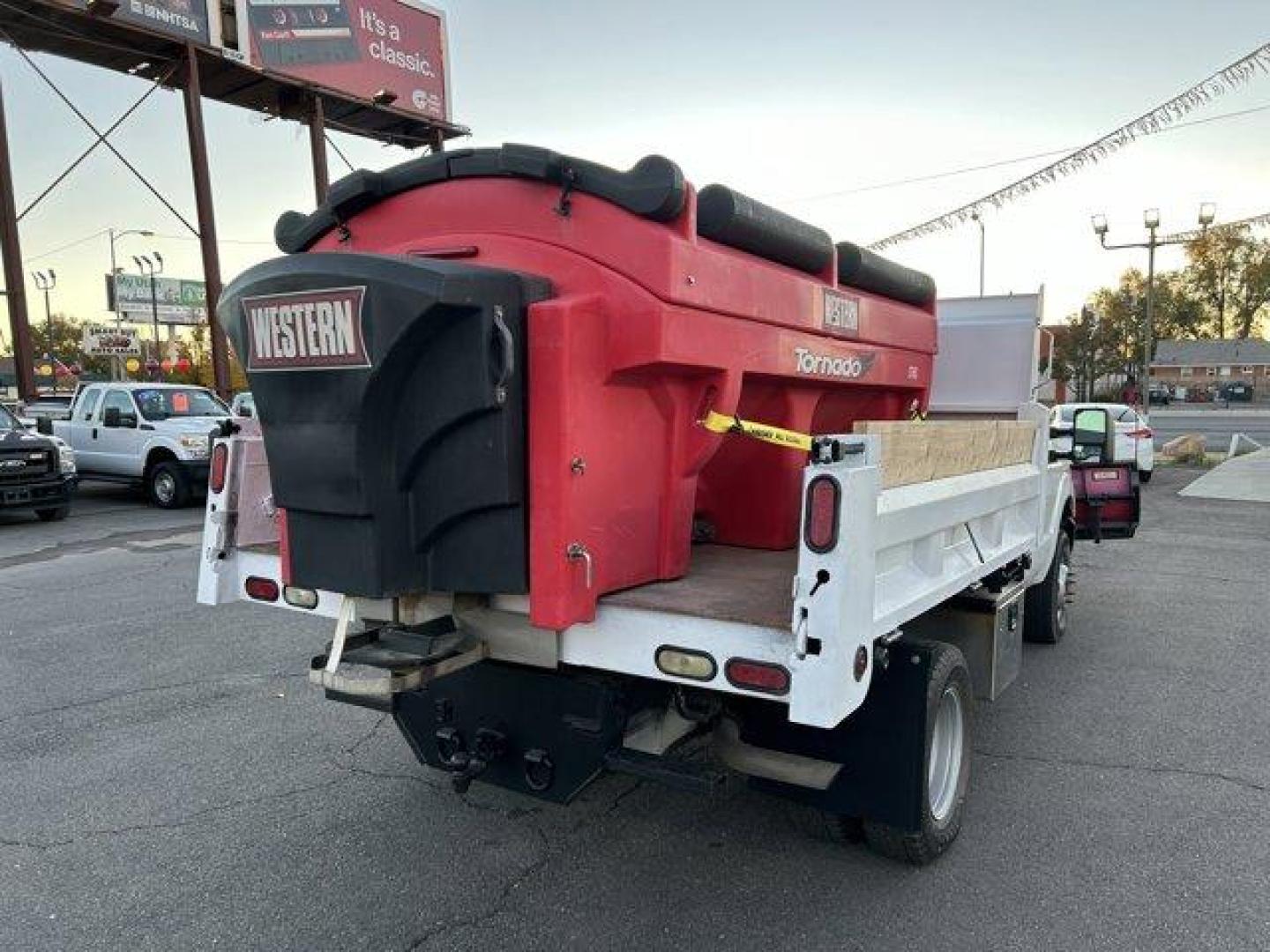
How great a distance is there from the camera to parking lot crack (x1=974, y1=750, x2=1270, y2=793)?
13.8 feet

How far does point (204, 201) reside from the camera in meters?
22.1

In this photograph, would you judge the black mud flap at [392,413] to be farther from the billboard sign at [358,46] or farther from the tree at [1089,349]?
the tree at [1089,349]

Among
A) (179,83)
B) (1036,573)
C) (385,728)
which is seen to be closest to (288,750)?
(385,728)

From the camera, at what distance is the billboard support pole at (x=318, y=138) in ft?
78.0

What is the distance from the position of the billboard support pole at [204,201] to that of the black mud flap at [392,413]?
1923 centimetres

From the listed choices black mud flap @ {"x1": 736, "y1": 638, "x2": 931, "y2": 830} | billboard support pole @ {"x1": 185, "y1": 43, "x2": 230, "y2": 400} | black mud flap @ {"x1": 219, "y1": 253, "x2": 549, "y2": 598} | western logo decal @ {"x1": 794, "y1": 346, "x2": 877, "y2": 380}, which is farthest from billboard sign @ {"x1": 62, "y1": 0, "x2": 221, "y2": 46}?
black mud flap @ {"x1": 736, "y1": 638, "x2": 931, "y2": 830}

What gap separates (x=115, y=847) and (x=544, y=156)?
3.14m

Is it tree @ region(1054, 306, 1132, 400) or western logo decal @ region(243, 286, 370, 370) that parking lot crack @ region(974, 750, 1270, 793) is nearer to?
western logo decal @ region(243, 286, 370, 370)

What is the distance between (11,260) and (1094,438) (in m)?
20.8

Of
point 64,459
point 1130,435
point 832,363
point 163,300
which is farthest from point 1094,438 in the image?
point 163,300

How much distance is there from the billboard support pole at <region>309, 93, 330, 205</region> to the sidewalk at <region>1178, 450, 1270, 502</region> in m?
21.1

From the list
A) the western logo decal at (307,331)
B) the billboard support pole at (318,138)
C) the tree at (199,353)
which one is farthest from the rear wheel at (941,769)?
the tree at (199,353)

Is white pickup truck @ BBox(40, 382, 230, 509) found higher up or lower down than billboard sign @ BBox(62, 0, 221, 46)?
lower down

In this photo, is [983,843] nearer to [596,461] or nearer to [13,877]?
[596,461]
